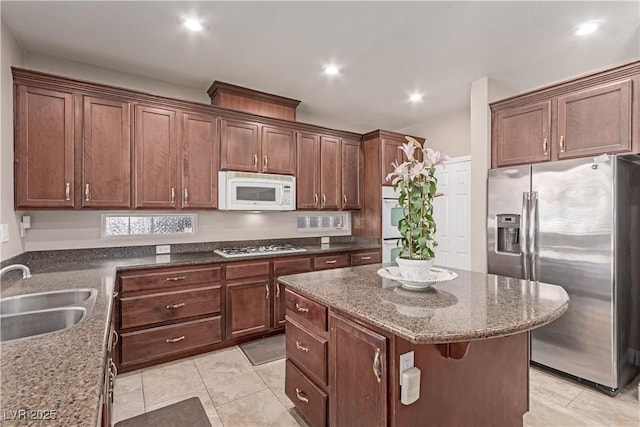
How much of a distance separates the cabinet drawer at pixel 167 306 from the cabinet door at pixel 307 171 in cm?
153

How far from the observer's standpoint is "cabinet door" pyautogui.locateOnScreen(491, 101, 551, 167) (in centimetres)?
291

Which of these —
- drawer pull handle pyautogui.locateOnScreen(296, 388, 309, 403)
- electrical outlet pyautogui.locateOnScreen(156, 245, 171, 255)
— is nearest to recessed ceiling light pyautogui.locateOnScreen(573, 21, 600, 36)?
drawer pull handle pyautogui.locateOnScreen(296, 388, 309, 403)

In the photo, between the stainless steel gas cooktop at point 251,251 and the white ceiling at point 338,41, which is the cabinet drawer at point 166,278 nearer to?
the stainless steel gas cooktop at point 251,251

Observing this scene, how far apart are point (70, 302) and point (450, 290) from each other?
85.8 inches

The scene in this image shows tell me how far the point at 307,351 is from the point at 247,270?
153 centimetres

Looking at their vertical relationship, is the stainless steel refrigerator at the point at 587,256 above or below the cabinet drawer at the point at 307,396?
above

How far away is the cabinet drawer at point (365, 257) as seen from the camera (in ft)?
13.2

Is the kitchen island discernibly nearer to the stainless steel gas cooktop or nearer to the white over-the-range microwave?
the stainless steel gas cooktop

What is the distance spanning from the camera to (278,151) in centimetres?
374

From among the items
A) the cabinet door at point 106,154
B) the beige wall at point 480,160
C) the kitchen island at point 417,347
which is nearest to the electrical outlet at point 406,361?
the kitchen island at point 417,347

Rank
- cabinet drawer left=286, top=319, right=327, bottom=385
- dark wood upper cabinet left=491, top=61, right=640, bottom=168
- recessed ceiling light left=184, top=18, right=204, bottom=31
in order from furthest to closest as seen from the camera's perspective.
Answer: dark wood upper cabinet left=491, top=61, right=640, bottom=168, recessed ceiling light left=184, top=18, right=204, bottom=31, cabinet drawer left=286, top=319, right=327, bottom=385

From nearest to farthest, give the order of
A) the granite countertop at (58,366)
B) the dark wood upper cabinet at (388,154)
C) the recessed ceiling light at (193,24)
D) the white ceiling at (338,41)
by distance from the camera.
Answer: the granite countertop at (58,366), the white ceiling at (338,41), the recessed ceiling light at (193,24), the dark wood upper cabinet at (388,154)

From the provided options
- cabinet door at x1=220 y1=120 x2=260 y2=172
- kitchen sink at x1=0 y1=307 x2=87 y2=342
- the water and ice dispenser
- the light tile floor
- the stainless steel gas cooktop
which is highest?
cabinet door at x1=220 y1=120 x2=260 y2=172

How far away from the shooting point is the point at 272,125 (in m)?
3.70
